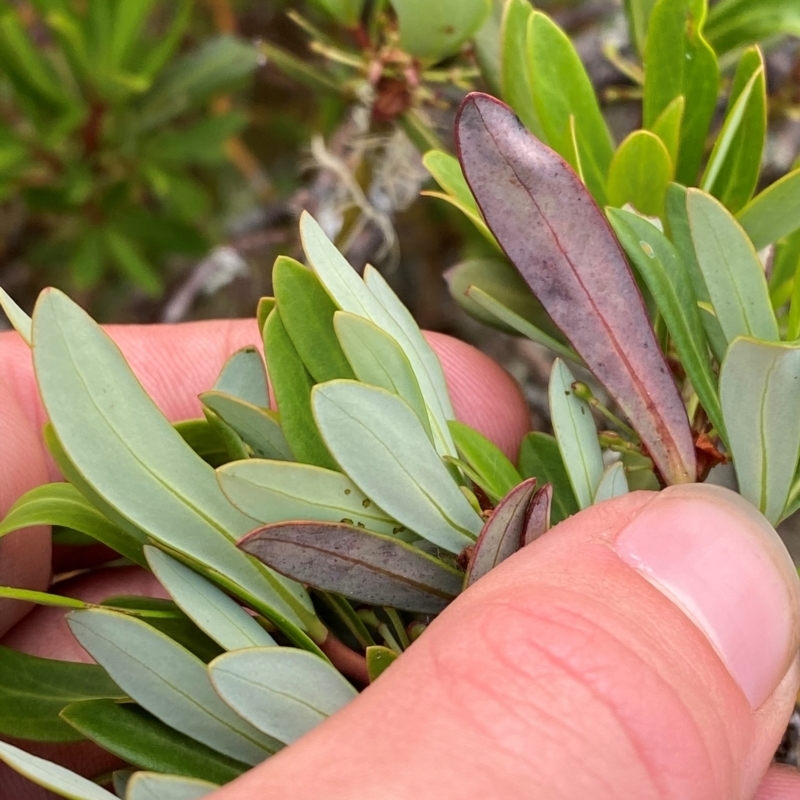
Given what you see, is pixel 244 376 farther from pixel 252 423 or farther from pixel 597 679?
pixel 597 679

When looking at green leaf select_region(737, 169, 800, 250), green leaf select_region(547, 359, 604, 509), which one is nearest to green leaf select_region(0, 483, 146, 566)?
green leaf select_region(547, 359, 604, 509)

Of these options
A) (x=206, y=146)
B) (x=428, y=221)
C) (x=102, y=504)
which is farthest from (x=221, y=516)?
(x=428, y=221)

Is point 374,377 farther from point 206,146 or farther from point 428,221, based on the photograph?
point 428,221

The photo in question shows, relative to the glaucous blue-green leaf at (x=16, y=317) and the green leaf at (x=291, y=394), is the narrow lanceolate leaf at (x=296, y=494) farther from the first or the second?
the glaucous blue-green leaf at (x=16, y=317)

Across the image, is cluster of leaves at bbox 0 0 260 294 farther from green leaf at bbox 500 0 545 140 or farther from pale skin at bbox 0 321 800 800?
pale skin at bbox 0 321 800 800

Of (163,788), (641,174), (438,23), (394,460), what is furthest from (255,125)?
(163,788)
